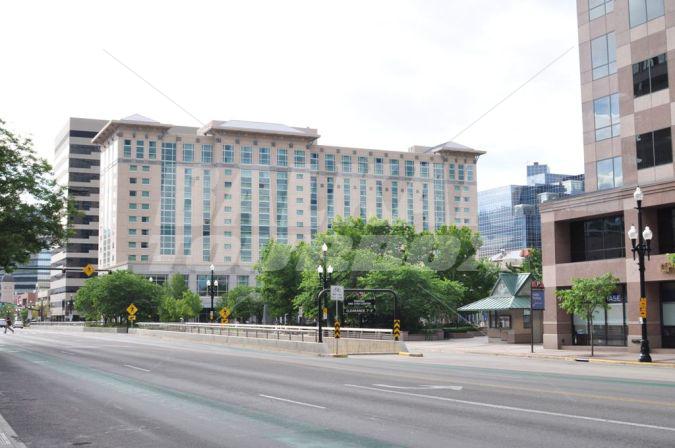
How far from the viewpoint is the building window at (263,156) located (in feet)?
461

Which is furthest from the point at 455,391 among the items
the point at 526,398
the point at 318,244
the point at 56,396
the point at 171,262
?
the point at 171,262

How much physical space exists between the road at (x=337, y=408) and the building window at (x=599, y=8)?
82.4 feet

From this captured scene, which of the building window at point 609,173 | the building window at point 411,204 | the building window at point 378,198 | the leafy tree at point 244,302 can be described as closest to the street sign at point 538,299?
the building window at point 609,173

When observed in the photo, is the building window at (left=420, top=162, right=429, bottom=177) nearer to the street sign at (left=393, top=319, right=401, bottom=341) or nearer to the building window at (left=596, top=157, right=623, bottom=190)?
the building window at (left=596, top=157, right=623, bottom=190)

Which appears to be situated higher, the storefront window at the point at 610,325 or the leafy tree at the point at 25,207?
the leafy tree at the point at 25,207

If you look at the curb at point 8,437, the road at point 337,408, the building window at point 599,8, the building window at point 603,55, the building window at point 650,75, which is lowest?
the road at point 337,408

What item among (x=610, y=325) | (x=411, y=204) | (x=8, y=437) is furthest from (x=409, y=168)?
(x=8, y=437)

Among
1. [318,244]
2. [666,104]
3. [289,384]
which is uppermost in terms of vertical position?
[666,104]

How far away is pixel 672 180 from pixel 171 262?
4352 inches

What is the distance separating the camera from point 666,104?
121 ft

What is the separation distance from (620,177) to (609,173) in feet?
3.34

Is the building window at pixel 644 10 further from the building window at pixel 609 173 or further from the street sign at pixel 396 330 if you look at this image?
the street sign at pixel 396 330

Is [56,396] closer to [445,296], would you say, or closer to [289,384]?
[289,384]

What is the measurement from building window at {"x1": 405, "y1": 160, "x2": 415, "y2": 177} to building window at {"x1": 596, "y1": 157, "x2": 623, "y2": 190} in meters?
112
